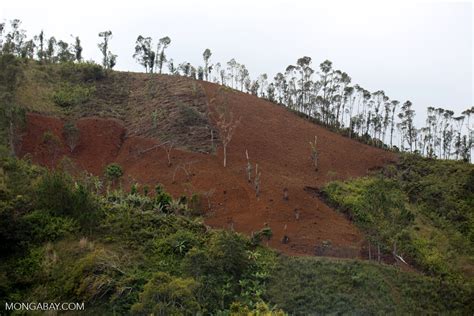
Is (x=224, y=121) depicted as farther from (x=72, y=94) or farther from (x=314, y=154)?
(x=72, y=94)

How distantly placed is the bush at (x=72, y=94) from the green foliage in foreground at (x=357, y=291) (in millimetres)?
30011

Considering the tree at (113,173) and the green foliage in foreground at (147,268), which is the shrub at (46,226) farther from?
the tree at (113,173)

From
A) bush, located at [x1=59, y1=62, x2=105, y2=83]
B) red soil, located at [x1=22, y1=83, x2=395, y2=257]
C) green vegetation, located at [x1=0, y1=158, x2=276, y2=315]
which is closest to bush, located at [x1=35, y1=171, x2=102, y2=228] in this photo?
green vegetation, located at [x1=0, y1=158, x2=276, y2=315]

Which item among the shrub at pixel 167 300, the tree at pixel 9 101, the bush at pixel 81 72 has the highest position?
the bush at pixel 81 72

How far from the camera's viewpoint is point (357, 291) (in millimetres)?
21016

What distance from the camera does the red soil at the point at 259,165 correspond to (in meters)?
28.5

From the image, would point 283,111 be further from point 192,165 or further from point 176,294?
point 176,294

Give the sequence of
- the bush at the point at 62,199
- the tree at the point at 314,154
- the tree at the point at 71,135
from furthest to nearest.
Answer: the tree at the point at 71,135
the tree at the point at 314,154
the bush at the point at 62,199

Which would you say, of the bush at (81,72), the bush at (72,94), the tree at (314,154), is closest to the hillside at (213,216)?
the bush at (72,94)

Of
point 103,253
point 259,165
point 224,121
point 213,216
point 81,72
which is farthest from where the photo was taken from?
point 81,72

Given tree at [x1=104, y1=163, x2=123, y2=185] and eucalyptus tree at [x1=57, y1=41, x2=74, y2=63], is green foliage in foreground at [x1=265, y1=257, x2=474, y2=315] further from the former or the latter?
eucalyptus tree at [x1=57, y1=41, x2=74, y2=63]

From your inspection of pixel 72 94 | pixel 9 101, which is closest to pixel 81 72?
pixel 72 94

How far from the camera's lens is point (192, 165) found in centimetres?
3641

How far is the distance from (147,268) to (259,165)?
1755 cm
